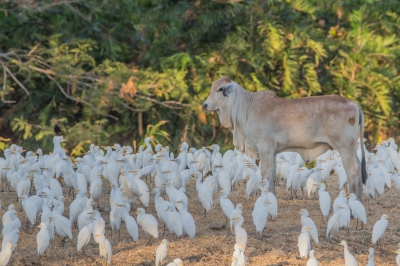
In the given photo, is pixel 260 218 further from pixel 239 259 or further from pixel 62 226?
pixel 62 226

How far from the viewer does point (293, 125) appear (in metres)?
10.3

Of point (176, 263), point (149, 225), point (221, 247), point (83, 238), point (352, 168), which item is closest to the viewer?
point (176, 263)

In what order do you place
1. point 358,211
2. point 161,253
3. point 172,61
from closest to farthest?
point 161,253, point 358,211, point 172,61

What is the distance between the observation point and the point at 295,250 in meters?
8.31

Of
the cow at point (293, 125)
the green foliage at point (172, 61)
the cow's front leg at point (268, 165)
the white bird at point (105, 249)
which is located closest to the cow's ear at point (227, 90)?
the cow at point (293, 125)

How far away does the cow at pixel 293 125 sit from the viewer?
1012cm

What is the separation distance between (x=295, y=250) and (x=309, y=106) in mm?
2483

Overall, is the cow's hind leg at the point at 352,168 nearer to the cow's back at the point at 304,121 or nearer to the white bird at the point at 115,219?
the cow's back at the point at 304,121

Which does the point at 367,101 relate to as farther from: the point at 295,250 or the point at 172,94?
the point at 295,250

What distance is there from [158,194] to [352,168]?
226 cm

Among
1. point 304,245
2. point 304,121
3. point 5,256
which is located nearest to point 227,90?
point 304,121

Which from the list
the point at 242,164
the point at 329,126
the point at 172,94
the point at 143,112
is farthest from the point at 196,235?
the point at 143,112

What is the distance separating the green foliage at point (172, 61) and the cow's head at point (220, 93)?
17.4 feet

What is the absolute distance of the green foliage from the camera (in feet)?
54.0
